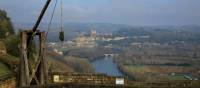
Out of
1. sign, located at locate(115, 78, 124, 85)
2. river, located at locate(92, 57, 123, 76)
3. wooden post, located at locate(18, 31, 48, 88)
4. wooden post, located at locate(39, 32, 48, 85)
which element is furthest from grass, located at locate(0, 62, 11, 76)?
river, located at locate(92, 57, 123, 76)

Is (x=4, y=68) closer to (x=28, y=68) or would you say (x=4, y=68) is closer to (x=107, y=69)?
(x=28, y=68)

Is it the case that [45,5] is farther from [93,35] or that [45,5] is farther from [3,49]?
[93,35]

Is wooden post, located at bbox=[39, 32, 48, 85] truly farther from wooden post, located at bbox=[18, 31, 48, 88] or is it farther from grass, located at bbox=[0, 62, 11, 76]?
grass, located at bbox=[0, 62, 11, 76]

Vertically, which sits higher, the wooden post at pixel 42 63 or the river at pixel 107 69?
the wooden post at pixel 42 63

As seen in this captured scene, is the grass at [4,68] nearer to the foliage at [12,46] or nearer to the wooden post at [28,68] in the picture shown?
the foliage at [12,46]

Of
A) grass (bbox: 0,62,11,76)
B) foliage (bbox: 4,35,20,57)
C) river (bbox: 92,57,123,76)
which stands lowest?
river (bbox: 92,57,123,76)

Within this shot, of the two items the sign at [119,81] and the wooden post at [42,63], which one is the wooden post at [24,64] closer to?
the wooden post at [42,63]

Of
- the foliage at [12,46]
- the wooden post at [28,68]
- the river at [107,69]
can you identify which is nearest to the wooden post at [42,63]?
the wooden post at [28,68]

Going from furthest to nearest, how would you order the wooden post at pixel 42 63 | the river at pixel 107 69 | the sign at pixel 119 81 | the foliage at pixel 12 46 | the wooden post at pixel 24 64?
the river at pixel 107 69
the foliage at pixel 12 46
the sign at pixel 119 81
the wooden post at pixel 42 63
the wooden post at pixel 24 64

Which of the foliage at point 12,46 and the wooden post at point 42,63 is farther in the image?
the foliage at point 12,46

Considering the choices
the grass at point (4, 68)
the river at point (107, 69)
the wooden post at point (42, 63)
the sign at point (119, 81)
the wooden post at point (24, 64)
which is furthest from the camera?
the river at point (107, 69)

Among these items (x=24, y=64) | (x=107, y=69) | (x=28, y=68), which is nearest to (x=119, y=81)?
(x=28, y=68)

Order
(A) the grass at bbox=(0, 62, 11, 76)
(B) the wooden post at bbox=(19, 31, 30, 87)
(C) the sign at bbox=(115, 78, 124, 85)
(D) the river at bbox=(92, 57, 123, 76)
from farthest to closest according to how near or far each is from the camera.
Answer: (D) the river at bbox=(92, 57, 123, 76), (A) the grass at bbox=(0, 62, 11, 76), (C) the sign at bbox=(115, 78, 124, 85), (B) the wooden post at bbox=(19, 31, 30, 87)

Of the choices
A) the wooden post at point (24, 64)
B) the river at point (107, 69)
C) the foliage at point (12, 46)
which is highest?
the wooden post at point (24, 64)
